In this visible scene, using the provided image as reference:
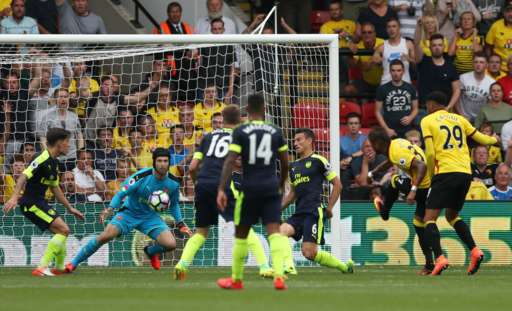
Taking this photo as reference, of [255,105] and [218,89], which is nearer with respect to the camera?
[255,105]

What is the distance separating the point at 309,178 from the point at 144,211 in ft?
7.84

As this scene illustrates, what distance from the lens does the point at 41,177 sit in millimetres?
15125

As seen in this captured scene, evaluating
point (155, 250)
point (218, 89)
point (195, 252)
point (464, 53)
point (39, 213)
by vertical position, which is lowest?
point (155, 250)

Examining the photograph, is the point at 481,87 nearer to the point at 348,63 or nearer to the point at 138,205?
the point at 348,63

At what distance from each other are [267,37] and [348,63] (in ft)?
17.8

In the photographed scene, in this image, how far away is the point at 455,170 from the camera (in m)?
14.4

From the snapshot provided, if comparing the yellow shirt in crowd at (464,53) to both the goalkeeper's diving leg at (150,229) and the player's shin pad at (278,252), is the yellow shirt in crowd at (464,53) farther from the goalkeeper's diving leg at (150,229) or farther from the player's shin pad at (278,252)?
the player's shin pad at (278,252)

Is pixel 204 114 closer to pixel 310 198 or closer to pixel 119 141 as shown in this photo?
pixel 119 141

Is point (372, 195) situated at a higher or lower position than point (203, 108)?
lower

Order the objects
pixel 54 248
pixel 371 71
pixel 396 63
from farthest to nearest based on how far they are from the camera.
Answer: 1. pixel 371 71
2. pixel 396 63
3. pixel 54 248

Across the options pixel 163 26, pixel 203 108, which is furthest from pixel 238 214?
pixel 163 26

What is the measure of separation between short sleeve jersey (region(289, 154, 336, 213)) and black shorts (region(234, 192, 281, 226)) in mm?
3209

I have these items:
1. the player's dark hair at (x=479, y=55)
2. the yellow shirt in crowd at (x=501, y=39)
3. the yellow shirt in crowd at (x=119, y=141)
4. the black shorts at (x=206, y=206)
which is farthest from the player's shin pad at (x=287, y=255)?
the yellow shirt in crowd at (x=501, y=39)

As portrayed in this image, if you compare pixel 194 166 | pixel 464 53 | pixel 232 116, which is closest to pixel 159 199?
pixel 194 166
